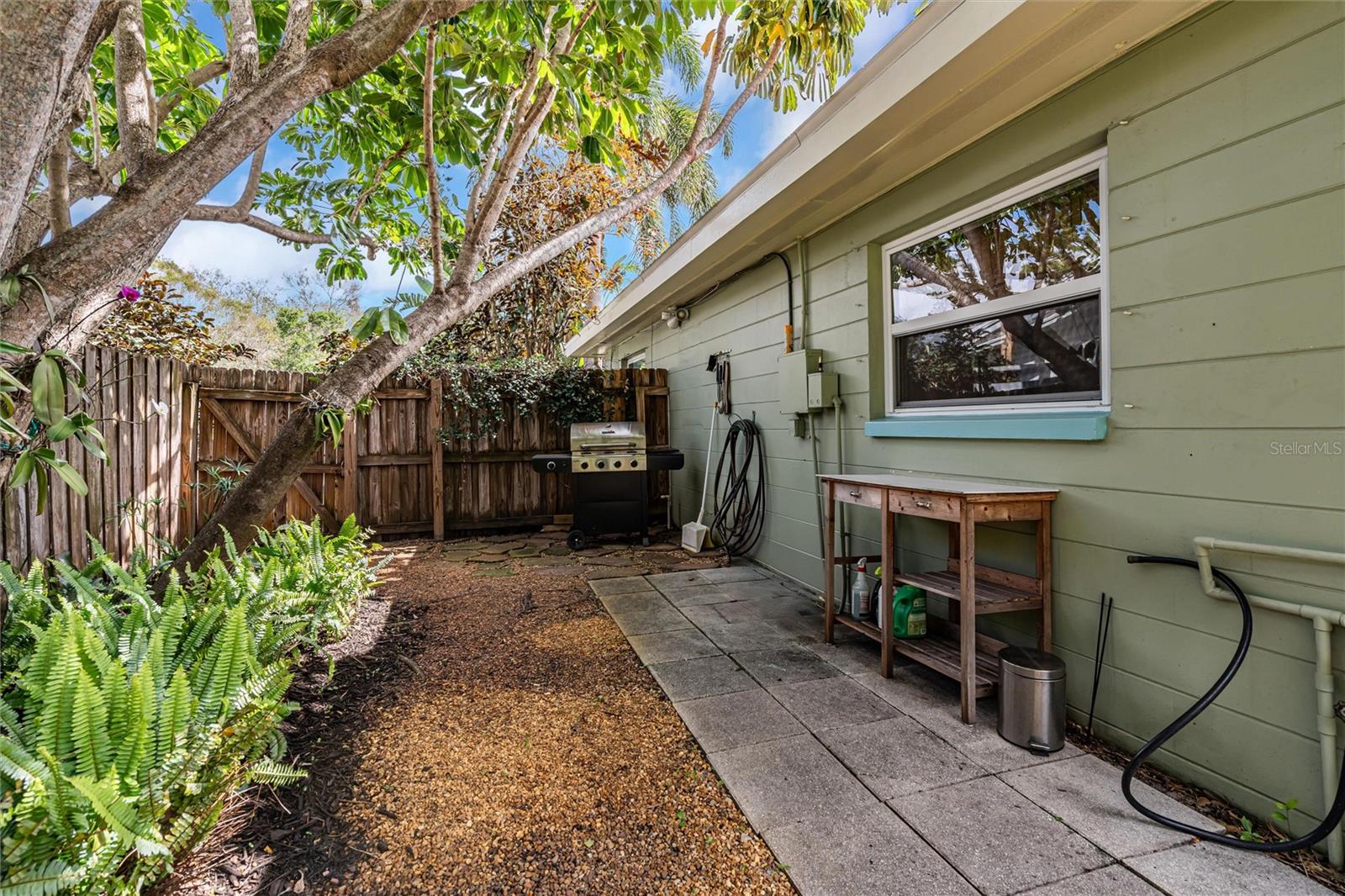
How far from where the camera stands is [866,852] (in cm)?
147

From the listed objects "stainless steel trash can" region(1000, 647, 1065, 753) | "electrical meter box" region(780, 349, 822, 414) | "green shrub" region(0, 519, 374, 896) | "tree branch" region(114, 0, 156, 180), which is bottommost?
"stainless steel trash can" region(1000, 647, 1065, 753)

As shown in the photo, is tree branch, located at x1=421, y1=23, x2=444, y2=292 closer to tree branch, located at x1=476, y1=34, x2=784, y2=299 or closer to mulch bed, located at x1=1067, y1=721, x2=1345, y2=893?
tree branch, located at x1=476, y1=34, x2=784, y2=299

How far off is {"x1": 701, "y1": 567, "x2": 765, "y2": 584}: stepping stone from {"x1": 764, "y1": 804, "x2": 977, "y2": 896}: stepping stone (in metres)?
2.58

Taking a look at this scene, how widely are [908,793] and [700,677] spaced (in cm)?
102

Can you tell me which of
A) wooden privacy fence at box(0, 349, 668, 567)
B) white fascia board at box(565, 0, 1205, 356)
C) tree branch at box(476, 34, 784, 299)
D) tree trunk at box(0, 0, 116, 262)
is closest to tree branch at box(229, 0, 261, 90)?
tree trunk at box(0, 0, 116, 262)

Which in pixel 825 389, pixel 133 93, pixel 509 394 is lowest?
pixel 825 389

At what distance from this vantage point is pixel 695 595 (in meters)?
3.83

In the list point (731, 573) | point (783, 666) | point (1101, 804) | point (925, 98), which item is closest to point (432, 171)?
point (925, 98)

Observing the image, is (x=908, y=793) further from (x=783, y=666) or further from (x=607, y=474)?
(x=607, y=474)

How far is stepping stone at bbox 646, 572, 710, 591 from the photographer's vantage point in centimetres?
407

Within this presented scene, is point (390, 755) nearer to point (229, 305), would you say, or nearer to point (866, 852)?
point (866, 852)

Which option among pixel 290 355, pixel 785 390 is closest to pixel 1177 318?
pixel 785 390

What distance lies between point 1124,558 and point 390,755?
8.68 ft

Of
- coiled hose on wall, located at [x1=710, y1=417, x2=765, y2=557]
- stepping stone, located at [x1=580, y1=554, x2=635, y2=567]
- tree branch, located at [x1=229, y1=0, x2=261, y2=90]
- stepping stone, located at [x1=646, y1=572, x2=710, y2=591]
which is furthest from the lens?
stepping stone, located at [x1=580, y1=554, x2=635, y2=567]
